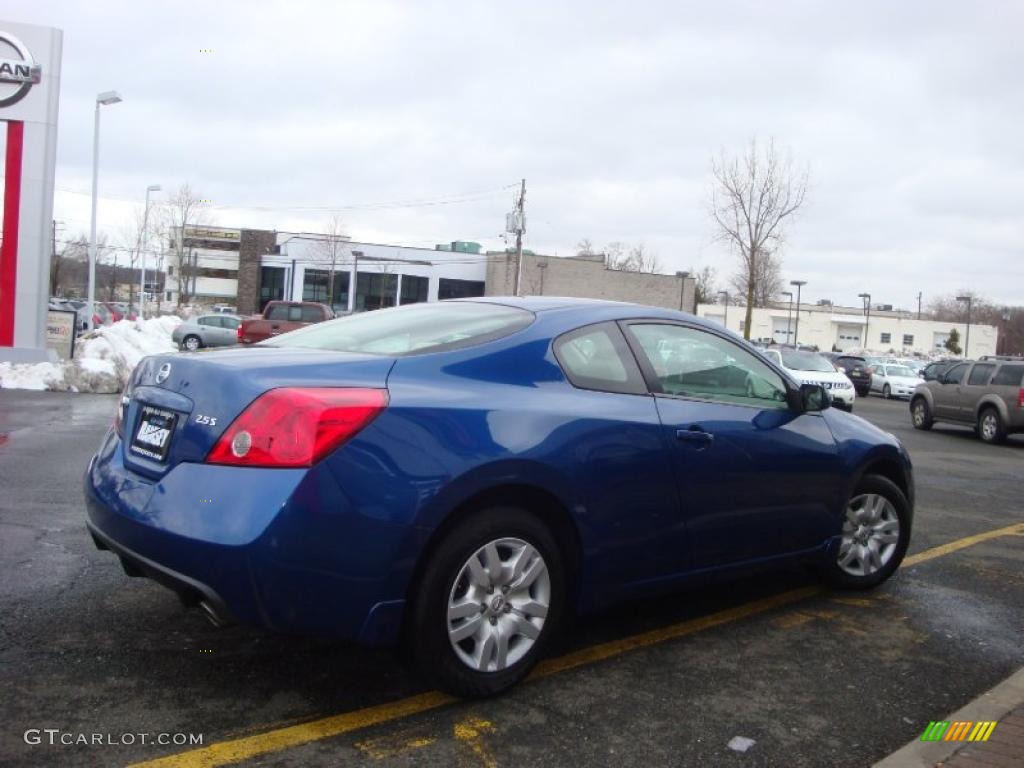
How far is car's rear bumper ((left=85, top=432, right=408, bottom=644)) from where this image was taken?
2971 mm

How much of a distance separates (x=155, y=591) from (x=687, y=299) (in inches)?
3014

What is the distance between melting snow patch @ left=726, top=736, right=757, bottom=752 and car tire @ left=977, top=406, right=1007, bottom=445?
1537cm

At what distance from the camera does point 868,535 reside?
17.0 ft

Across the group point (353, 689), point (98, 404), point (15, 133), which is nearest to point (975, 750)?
point (353, 689)

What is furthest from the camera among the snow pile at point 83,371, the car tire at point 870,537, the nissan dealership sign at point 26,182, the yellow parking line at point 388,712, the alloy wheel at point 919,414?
the alloy wheel at point 919,414

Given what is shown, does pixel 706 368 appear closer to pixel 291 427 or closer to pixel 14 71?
pixel 291 427

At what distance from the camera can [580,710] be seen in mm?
3465

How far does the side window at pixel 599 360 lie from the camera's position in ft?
12.7

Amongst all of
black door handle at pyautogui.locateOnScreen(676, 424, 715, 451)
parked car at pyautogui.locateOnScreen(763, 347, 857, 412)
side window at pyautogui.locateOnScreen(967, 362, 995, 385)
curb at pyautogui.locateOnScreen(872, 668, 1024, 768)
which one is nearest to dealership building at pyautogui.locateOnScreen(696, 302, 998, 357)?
parked car at pyautogui.locateOnScreen(763, 347, 857, 412)

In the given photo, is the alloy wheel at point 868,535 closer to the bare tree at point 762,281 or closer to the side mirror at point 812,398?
the side mirror at point 812,398

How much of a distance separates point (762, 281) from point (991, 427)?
158 ft

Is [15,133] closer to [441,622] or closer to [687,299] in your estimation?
[441,622]

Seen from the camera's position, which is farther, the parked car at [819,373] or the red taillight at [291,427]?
the parked car at [819,373]

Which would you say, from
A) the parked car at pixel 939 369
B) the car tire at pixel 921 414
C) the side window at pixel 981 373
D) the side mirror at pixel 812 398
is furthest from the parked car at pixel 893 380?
the side mirror at pixel 812 398
